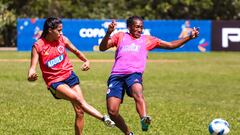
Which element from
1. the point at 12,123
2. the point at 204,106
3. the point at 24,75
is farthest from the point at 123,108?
the point at 24,75

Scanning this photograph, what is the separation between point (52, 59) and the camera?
9.30 m

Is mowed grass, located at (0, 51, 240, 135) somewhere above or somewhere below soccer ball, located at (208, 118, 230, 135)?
below

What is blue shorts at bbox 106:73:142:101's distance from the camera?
9.69 metres

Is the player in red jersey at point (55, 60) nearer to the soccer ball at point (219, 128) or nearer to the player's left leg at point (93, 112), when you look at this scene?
the player's left leg at point (93, 112)

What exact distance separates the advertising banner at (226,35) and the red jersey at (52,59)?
30125 mm

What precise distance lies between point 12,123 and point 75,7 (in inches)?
1547

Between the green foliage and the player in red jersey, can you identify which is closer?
the player in red jersey

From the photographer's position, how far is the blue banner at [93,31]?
37.9 metres

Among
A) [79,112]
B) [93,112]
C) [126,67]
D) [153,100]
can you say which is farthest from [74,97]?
[153,100]

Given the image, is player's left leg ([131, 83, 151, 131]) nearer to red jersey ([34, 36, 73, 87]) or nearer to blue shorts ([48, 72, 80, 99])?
blue shorts ([48, 72, 80, 99])

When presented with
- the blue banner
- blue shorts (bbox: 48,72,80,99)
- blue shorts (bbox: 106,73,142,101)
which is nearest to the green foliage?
the blue banner

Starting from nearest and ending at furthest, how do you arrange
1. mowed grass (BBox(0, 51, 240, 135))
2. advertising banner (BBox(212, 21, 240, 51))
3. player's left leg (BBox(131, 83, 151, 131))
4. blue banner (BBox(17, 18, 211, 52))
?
player's left leg (BBox(131, 83, 151, 131))
mowed grass (BBox(0, 51, 240, 135))
blue banner (BBox(17, 18, 211, 52))
advertising banner (BBox(212, 21, 240, 51))

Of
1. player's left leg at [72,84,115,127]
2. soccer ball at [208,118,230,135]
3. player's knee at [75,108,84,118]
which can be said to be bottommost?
soccer ball at [208,118,230,135]

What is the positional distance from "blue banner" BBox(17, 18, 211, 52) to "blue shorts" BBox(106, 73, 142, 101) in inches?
1097
